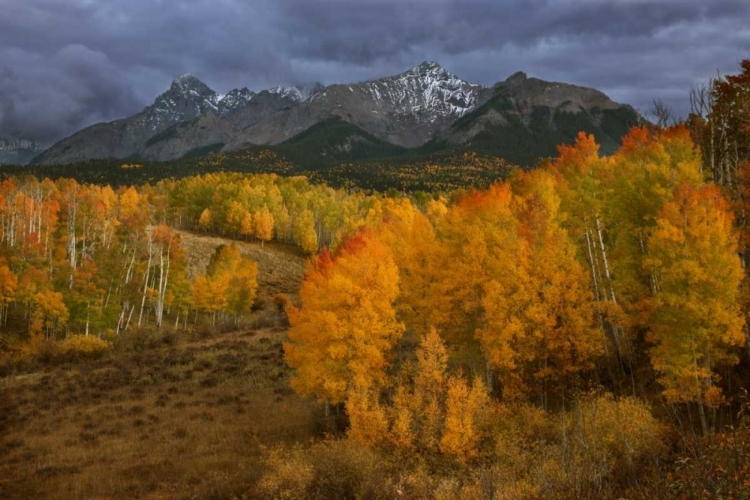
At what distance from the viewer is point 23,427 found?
28.9 m

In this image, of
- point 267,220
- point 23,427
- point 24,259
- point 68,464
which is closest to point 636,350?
point 68,464

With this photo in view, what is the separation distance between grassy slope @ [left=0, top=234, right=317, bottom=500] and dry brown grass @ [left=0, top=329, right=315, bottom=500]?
0.20ft

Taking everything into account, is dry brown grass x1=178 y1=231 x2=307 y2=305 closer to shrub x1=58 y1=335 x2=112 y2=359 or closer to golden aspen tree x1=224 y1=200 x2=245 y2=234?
golden aspen tree x1=224 y1=200 x2=245 y2=234

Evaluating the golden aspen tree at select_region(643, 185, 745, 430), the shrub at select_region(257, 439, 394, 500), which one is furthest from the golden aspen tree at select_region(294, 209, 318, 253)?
the golden aspen tree at select_region(643, 185, 745, 430)

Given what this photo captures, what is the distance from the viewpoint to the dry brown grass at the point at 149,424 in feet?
69.6

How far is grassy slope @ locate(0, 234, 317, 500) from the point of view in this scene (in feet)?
69.8

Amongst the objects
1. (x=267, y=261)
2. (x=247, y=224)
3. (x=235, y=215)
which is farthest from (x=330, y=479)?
(x=235, y=215)

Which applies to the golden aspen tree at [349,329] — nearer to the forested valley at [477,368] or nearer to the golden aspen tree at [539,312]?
the forested valley at [477,368]

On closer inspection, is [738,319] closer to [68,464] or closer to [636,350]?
[636,350]

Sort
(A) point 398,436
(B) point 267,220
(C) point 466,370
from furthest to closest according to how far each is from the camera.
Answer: (B) point 267,220, (C) point 466,370, (A) point 398,436

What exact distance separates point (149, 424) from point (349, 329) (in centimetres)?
1399

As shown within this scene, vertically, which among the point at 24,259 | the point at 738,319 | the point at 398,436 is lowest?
the point at 398,436

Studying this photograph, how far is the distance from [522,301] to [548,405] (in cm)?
742

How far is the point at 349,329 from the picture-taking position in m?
24.3
